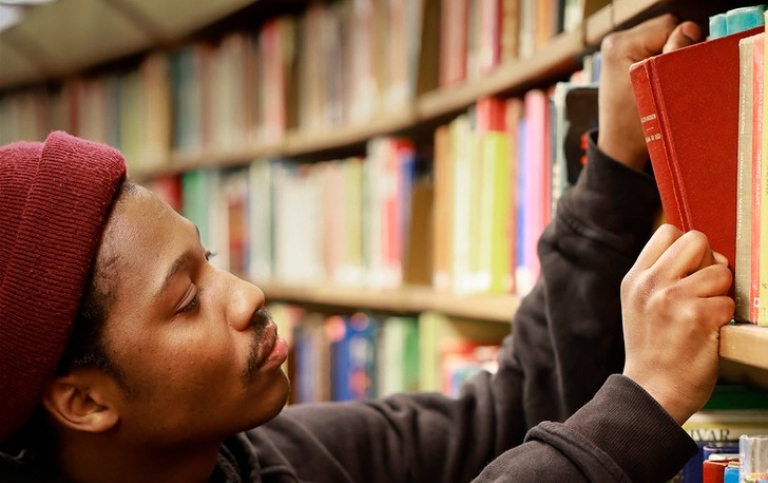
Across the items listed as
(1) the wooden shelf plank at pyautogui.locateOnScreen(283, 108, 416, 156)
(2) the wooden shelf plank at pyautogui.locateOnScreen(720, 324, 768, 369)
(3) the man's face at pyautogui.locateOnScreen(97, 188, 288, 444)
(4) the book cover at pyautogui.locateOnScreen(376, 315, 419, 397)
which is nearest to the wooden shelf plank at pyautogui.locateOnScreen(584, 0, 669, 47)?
(2) the wooden shelf plank at pyautogui.locateOnScreen(720, 324, 768, 369)

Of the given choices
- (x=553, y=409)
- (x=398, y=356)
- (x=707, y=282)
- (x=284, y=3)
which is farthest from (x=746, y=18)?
(x=284, y=3)

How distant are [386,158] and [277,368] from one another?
1092mm

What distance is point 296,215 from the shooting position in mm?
2430

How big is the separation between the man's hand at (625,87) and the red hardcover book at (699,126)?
149 mm

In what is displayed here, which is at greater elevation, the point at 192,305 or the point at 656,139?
the point at 656,139

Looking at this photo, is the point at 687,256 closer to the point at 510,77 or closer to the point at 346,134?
the point at 510,77

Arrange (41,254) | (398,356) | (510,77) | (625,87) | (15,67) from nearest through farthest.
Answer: (41,254), (625,87), (510,77), (398,356), (15,67)

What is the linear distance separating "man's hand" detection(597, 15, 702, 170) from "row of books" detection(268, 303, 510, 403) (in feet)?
2.17

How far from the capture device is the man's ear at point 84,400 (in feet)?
3.09

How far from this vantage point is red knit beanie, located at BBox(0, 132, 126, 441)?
88cm

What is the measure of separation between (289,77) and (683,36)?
64.4 inches

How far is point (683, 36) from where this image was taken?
0.91 meters

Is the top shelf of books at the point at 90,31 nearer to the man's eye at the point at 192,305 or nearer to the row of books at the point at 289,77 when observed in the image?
the row of books at the point at 289,77

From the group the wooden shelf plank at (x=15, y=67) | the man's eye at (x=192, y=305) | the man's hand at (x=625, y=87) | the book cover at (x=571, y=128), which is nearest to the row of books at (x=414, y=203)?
the book cover at (x=571, y=128)
